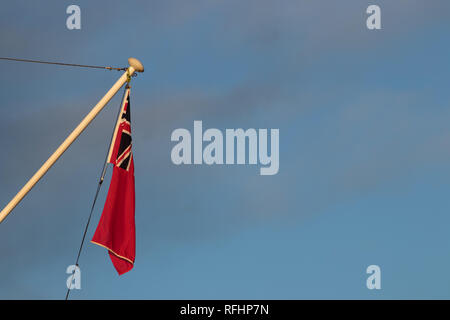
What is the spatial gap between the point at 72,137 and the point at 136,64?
15.2ft

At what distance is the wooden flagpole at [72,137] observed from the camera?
33.1 metres

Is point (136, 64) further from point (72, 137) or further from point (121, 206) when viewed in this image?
point (121, 206)

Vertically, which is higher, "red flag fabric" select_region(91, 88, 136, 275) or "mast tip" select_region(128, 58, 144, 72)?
"mast tip" select_region(128, 58, 144, 72)

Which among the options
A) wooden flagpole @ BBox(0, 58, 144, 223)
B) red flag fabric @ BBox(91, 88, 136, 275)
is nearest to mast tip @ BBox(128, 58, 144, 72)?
wooden flagpole @ BBox(0, 58, 144, 223)

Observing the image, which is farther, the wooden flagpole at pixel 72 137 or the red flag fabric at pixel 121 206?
the red flag fabric at pixel 121 206

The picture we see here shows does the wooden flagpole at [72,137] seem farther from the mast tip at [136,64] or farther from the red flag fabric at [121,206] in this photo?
the red flag fabric at [121,206]

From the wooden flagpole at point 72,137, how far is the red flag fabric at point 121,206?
2047mm

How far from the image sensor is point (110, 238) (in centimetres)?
3762

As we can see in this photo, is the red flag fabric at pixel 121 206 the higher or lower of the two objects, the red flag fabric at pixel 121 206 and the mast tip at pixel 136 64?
the lower

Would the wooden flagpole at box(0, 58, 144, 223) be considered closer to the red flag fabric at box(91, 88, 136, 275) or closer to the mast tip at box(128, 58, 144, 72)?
the mast tip at box(128, 58, 144, 72)

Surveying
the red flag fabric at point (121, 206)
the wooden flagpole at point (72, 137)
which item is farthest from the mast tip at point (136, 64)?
the red flag fabric at point (121, 206)

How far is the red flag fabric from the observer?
37562 mm
